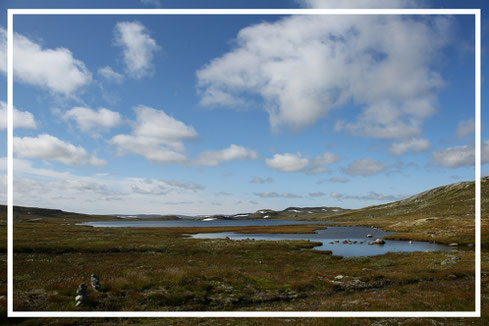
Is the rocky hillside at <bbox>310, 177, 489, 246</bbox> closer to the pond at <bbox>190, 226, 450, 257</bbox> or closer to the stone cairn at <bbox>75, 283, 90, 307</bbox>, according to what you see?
the pond at <bbox>190, 226, 450, 257</bbox>

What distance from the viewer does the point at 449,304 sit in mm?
18344

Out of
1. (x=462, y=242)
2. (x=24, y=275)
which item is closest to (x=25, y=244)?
(x=24, y=275)

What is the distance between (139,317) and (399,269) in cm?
3310

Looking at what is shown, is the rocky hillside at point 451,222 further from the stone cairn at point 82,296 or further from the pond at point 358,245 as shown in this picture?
the stone cairn at point 82,296

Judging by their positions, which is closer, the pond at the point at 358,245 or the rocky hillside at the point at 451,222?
the pond at the point at 358,245

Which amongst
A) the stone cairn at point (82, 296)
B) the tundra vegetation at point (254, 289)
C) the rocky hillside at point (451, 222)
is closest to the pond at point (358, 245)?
the rocky hillside at point (451, 222)

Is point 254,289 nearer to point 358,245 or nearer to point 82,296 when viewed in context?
point 82,296

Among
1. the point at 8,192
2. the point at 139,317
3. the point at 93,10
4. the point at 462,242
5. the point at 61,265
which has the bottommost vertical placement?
the point at 462,242

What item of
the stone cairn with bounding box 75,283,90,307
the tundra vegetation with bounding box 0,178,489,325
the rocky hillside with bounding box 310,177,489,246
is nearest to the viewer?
the tundra vegetation with bounding box 0,178,489,325

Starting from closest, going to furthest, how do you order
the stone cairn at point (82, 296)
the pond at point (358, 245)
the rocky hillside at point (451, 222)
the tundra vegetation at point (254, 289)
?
the tundra vegetation at point (254, 289), the stone cairn at point (82, 296), the pond at point (358, 245), the rocky hillside at point (451, 222)

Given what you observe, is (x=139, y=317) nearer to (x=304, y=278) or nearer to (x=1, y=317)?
(x=1, y=317)

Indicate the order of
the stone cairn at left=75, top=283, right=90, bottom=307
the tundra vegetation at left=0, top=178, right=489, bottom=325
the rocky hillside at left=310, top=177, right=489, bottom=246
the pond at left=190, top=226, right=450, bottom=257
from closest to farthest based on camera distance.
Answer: the tundra vegetation at left=0, top=178, right=489, bottom=325, the stone cairn at left=75, top=283, right=90, bottom=307, the pond at left=190, top=226, right=450, bottom=257, the rocky hillside at left=310, top=177, right=489, bottom=246

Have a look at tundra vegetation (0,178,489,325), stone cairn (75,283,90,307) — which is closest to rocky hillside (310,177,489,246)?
tundra vegetation (0,178,489,325)

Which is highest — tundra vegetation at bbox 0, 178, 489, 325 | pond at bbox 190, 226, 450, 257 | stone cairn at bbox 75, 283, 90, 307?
stone cairn at bbox 75, 283, 90, 307
